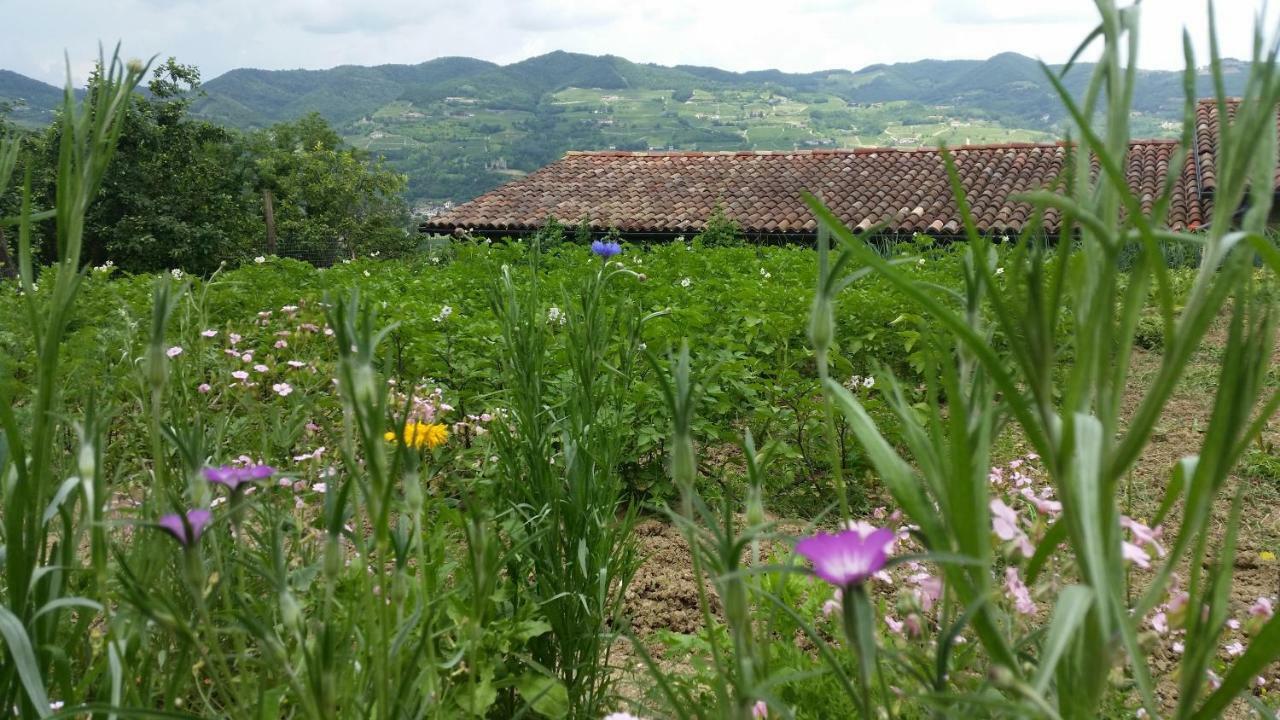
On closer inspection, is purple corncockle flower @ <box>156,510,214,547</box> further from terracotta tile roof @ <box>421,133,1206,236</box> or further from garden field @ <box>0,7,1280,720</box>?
terracotta tile roof @ <box>421,133,1206,236</box>

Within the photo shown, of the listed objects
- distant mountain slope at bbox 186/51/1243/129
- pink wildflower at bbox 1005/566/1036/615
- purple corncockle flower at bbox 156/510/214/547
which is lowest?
pink wildflower at bbox 1005/566/1036/615

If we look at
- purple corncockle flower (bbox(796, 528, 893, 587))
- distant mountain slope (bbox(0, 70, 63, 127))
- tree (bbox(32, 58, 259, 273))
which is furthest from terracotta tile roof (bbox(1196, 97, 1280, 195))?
distant mountain slope (bbox(0, 70, 63, 127))

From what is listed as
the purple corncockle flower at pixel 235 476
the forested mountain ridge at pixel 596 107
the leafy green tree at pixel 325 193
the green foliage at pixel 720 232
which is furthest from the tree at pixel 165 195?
the forested mountain ridge at pixel 596 107

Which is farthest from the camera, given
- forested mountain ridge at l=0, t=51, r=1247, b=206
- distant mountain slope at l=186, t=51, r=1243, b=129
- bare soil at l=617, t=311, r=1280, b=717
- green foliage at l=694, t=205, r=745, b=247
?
distant mountain slope at l=186, t=51, r=1243, b=129

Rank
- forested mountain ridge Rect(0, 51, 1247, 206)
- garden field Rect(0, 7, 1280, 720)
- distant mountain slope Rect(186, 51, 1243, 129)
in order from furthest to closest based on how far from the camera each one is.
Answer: distant mountain slope Rect(186, 51, 1243, 129) < forested mountain ridge Rect(0, 51, 1247, 206) < garden field Rect(0, 7, 1280, 720)

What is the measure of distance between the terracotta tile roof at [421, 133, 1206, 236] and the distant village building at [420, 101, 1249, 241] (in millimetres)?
24

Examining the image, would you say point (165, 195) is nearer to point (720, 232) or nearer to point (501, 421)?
point (720, 232)

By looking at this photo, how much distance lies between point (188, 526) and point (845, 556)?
46 cm

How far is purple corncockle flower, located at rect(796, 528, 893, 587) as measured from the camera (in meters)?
0.55

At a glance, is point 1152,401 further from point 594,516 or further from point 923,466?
point 594,516

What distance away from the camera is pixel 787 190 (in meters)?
19.2

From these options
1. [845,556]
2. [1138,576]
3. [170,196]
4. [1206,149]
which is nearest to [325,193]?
[170,196]

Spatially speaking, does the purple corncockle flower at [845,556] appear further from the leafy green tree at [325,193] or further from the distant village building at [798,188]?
the leafy green tree at [325,193]

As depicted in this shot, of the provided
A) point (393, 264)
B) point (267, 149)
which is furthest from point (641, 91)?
point (393, 264)
